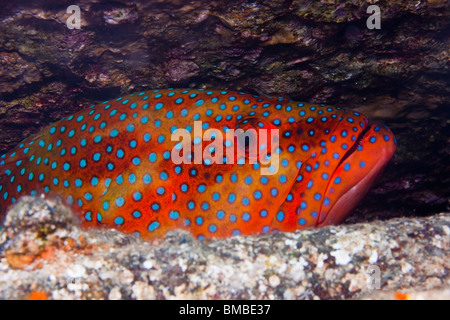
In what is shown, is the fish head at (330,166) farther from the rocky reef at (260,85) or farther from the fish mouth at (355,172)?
the rocky reef at (260,85)

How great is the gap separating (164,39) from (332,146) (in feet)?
8.65

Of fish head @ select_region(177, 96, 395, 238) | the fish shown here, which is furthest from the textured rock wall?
fish head @ select_region(177, 96, 395, 238)

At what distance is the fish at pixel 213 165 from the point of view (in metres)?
3.50

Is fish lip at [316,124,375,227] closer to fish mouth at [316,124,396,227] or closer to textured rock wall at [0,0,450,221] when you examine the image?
fish mouth at [316,124,396,227]

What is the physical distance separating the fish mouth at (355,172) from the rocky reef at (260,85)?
57cm

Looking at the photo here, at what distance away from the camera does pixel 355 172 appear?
11.3 ft

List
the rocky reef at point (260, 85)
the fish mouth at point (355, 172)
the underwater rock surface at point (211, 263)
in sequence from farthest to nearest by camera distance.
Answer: the fish mouth at point (355, 172), the rocky reef at point (260, 85), the underwater rock surface at point (211, 263)

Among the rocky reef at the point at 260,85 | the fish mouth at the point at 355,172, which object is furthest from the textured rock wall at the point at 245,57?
the fish mouth at the point at 355,172

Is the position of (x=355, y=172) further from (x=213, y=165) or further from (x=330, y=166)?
(x=213, y=165)

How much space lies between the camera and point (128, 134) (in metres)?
4.14

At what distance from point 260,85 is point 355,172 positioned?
2.06m

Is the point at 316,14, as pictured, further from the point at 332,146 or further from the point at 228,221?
the point at 228,221

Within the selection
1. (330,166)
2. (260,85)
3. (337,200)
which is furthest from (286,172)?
(260,85)

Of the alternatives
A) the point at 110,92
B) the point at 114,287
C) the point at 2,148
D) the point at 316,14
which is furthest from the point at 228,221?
the point at 2,148
